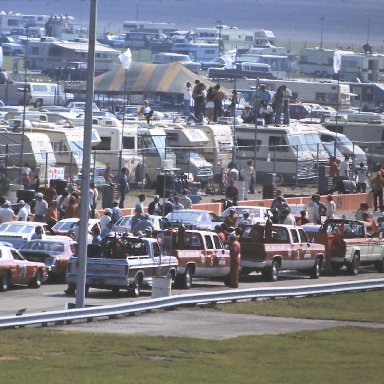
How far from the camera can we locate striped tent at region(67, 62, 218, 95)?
306 feet

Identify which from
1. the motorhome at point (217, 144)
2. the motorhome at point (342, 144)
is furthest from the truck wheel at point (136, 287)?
the motorhome at point (342, 144)

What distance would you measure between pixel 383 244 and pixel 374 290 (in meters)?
4.80

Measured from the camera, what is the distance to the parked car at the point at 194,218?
1652 inches

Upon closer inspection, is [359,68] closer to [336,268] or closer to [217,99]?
[217,99]

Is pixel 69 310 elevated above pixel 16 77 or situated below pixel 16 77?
below

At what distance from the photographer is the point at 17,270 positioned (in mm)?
34906

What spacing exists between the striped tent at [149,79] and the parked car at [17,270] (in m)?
57.2

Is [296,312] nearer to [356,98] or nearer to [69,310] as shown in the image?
[69,310]

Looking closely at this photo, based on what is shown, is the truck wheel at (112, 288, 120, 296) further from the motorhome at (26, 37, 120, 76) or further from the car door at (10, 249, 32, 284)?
the motorhome at (26, 37, 120, 76)

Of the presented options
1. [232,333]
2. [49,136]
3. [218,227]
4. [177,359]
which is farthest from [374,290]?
[49,136]

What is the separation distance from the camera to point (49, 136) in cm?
5847

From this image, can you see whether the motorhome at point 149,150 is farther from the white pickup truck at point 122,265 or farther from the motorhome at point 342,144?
the white pickup truck at point 122,265

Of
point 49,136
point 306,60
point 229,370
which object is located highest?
point 306,60

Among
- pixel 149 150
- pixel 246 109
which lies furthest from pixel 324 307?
pixel 246 109
